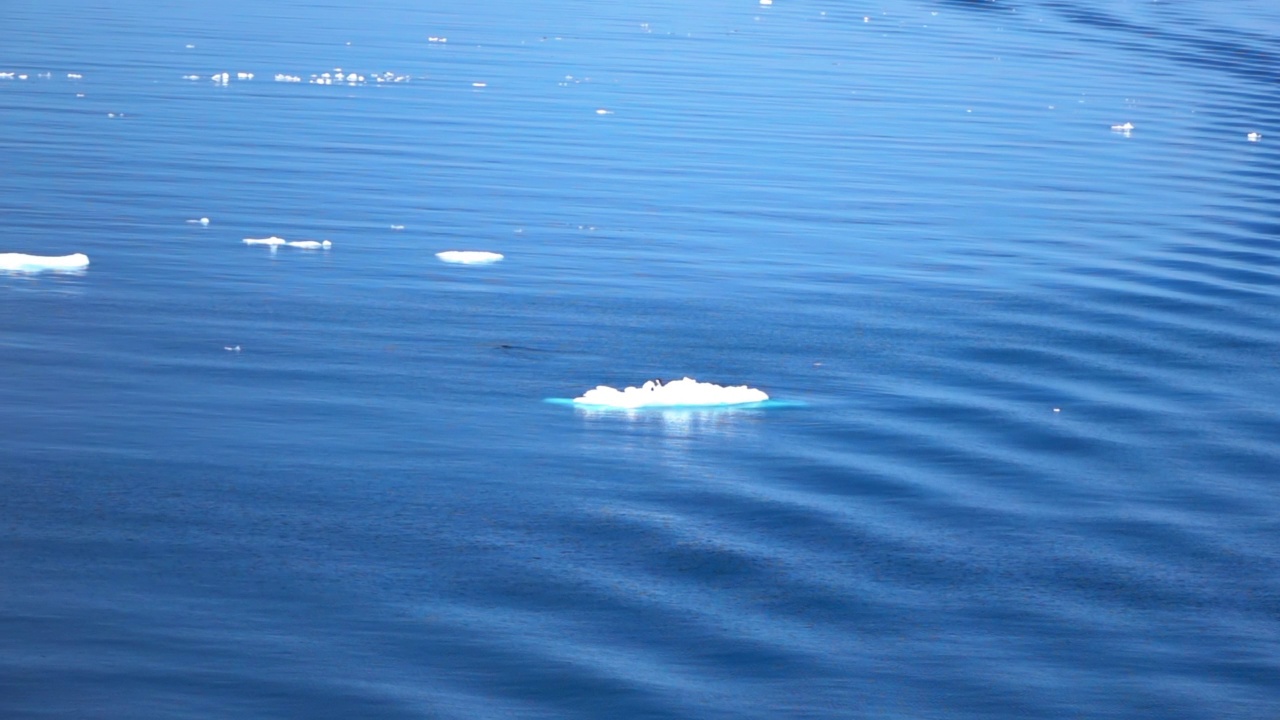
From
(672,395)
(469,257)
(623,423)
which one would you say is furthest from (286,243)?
(623,423)

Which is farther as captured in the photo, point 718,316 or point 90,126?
point 90,126

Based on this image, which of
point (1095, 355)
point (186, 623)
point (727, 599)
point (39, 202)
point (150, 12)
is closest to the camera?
point (186, 623)

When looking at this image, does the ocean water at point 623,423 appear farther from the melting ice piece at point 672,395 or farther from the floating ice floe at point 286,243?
the floating ice floe at point 286,243

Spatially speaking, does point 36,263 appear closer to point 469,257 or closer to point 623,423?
point 469,257

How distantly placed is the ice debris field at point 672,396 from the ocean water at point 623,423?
0.14m

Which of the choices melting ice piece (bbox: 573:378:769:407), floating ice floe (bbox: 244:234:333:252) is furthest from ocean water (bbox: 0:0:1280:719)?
floating ice floe (bbox: 244:234:333:252)

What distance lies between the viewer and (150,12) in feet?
144

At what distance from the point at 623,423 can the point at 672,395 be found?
1.87 feet

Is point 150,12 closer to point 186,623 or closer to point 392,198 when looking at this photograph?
point 392,198

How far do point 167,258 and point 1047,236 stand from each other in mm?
9541

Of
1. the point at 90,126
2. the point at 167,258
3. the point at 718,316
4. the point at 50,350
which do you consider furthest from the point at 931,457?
the point at 90,126

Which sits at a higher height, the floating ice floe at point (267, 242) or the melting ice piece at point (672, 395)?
the floating ice floe at point (267, 242)

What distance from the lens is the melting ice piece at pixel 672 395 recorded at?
13672 mm

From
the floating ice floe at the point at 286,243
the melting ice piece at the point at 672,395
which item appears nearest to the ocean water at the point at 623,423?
the melting ice piece at the point at 672,395
